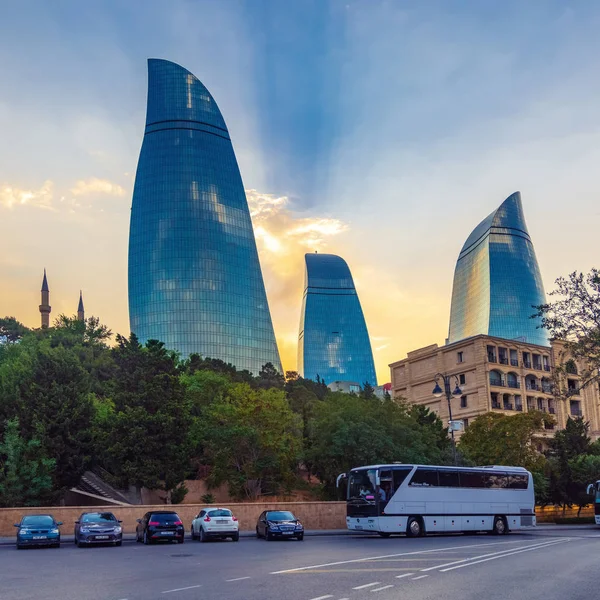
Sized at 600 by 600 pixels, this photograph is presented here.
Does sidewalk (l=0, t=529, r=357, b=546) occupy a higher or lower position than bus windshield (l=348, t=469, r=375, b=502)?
lower

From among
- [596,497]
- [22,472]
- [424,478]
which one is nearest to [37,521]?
[22,472]

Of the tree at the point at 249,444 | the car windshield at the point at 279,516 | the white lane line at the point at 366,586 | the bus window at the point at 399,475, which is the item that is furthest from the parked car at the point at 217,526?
the white lane line at the point at 366,586

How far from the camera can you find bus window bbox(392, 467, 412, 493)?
1512 inches

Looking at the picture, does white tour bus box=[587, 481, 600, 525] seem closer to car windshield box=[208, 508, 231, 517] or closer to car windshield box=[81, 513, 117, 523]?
car windshield box=[208, 508, 231, 517]

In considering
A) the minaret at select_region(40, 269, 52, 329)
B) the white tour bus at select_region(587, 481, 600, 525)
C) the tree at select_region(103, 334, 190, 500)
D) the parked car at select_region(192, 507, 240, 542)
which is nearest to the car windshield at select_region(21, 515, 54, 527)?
the parked car at select_region(192, 507, 240, 542)

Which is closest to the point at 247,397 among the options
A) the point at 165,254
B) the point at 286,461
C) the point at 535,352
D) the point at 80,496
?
the point at 286,461

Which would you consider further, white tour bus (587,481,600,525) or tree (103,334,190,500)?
tree (103,334,190,500)

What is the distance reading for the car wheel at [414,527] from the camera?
39.1 metres

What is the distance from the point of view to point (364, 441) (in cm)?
5425

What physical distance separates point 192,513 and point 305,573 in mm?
26094

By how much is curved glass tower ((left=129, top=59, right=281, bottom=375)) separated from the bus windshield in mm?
120406

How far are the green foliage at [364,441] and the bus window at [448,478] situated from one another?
1305cm

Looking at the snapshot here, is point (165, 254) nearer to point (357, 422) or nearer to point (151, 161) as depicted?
point (151, 161)

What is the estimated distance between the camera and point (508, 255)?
186 m
